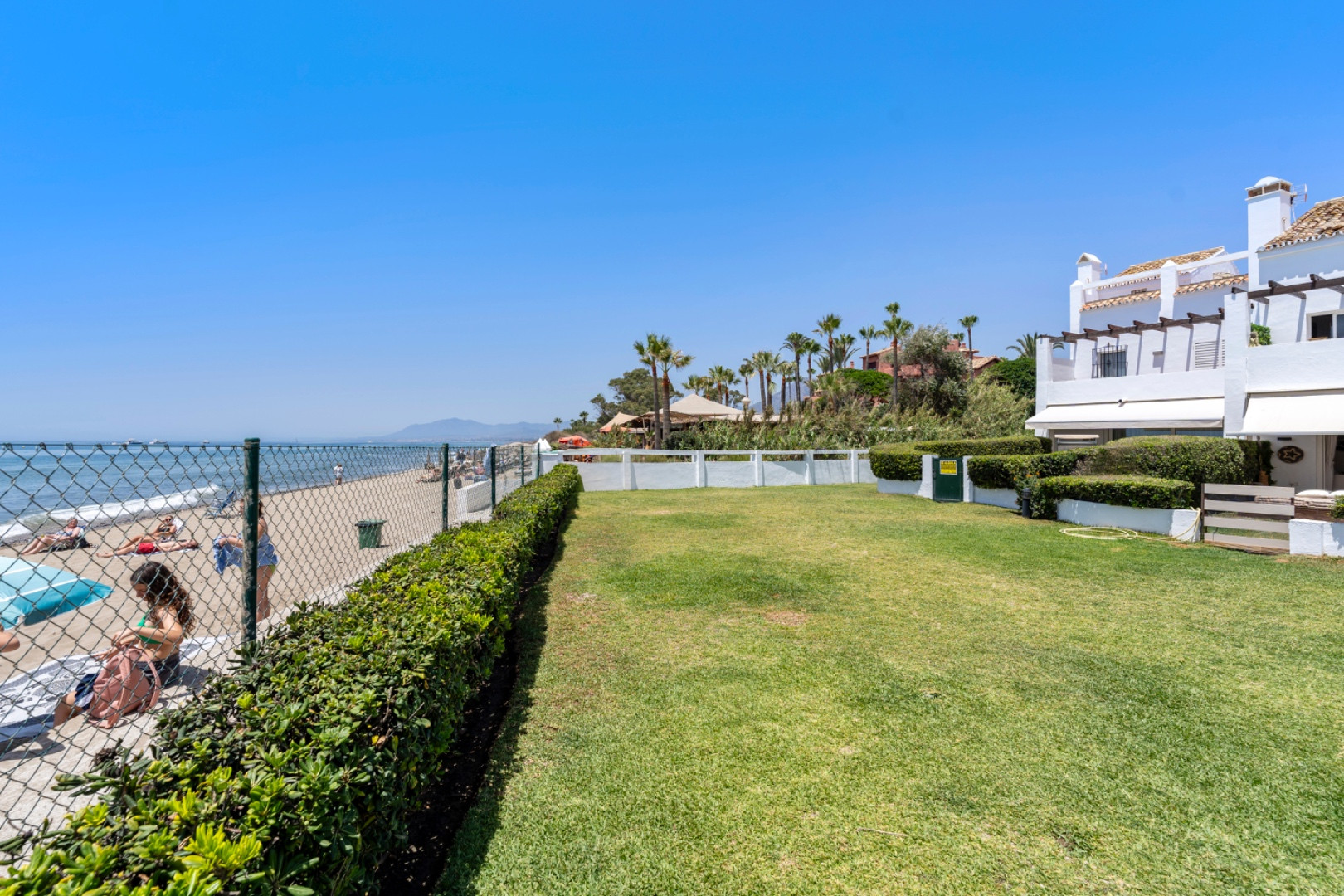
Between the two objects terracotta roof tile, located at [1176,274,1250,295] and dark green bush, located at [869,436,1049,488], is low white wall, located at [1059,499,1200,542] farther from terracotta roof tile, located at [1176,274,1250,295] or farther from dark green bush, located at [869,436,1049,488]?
terracotta roof tile, located at [1176,274,1250,295]

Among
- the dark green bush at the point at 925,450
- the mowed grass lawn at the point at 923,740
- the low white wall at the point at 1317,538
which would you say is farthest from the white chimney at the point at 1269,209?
the mowed grass lawn at the point at 923,740

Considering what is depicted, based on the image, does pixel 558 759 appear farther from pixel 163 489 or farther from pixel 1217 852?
pixel 1217 852

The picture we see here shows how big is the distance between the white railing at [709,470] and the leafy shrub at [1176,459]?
8.50 meters

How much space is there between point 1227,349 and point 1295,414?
232 cm

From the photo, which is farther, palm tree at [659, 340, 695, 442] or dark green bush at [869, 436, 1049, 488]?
palm tree at [659, 340, 695, 442]

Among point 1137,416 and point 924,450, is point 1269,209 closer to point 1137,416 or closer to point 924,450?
point 1137,416

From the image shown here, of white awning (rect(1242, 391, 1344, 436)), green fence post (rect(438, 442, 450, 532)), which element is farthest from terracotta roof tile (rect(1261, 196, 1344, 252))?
green fence post (rect(438, 442, 450, 532))

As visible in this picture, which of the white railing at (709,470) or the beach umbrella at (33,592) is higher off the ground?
the beach umbrella at (33,592)

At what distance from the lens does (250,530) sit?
298 centimetres

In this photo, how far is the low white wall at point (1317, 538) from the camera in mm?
8023

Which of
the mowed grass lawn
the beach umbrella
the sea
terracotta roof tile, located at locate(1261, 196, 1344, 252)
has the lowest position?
the mowed grass lawn

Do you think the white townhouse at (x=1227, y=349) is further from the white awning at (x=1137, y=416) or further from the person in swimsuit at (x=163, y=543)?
the person in swimsuit at (x=163, y=543)

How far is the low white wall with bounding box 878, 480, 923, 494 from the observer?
54.5 feet

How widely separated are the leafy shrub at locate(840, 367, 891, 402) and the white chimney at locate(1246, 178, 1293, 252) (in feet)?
116
